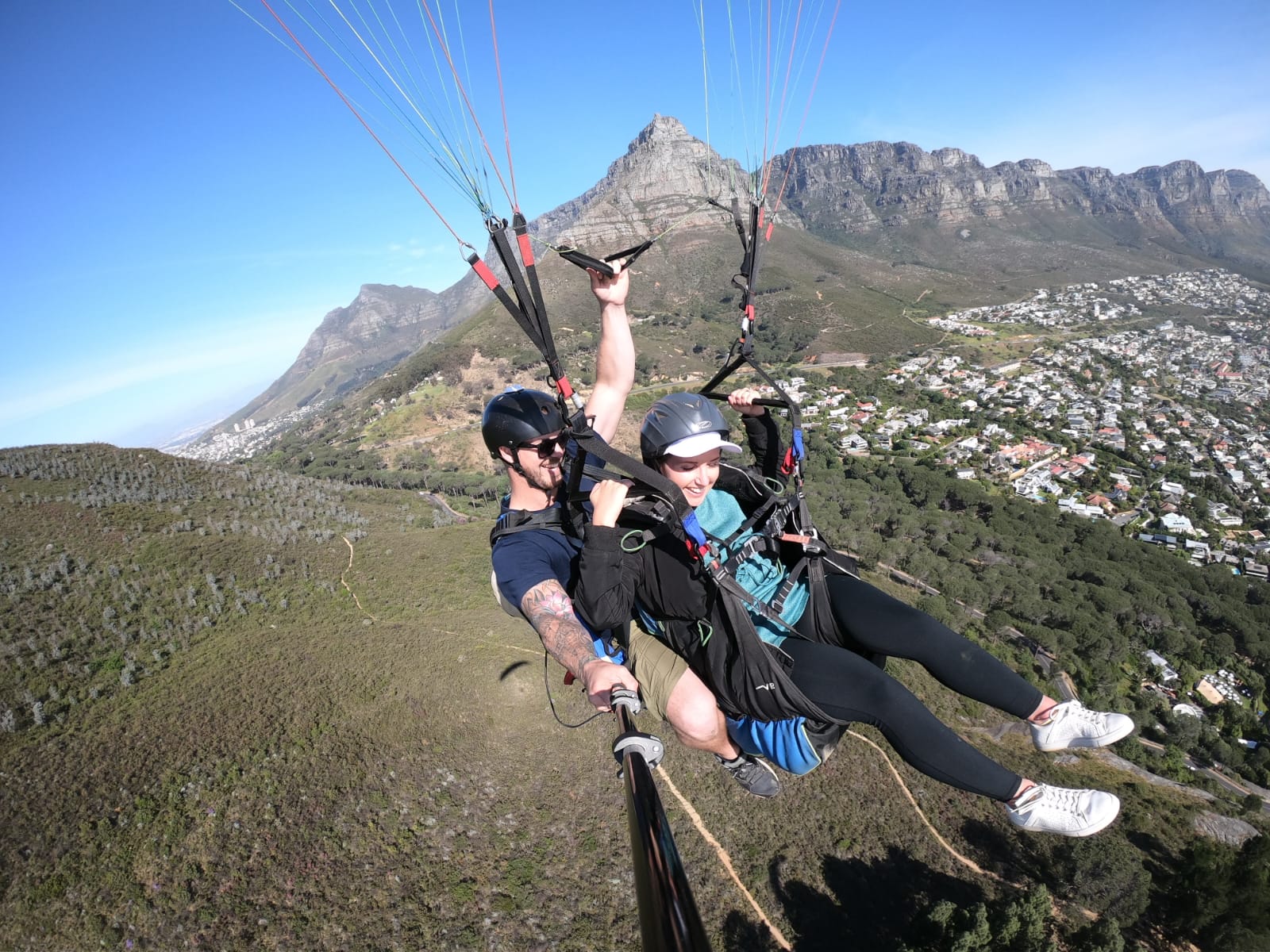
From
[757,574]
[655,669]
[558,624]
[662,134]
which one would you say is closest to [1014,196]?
[662,134]

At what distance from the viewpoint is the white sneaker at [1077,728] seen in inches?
125

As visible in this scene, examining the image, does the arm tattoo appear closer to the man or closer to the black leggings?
Result: the man

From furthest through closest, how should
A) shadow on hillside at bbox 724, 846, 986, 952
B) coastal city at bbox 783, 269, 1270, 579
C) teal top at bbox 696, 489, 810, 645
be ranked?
coastal city at bbox 783, 269, 1270, 579
shadow on hillside at bbox 724, 846, 986, 952
teal top at bbox 696, 489, 810, 645

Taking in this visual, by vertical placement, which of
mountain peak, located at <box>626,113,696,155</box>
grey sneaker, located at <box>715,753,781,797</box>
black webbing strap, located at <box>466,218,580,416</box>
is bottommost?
grey sneaker, located at <box>715,753,781,797</box>

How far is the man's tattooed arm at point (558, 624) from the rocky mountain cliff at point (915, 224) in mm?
81850

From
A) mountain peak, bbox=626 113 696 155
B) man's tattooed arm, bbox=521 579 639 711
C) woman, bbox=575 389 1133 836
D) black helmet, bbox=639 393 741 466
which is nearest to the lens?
man's tattooed arm, bbox=521 579 639 711

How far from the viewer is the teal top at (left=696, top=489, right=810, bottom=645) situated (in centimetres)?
335

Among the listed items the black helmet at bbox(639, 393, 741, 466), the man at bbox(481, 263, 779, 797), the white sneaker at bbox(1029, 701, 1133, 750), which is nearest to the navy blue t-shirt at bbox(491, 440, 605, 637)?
the man at bbox(481, 263, 779, 797)

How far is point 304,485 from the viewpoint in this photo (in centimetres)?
3431

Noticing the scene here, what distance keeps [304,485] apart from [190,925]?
1169 inches

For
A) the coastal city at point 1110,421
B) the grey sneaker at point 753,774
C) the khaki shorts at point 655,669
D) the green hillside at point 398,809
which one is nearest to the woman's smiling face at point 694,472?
the khaki shorts at point 655,669

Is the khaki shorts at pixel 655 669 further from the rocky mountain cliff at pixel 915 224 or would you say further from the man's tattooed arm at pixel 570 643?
the rocky mountain cliff at pixel 915 224

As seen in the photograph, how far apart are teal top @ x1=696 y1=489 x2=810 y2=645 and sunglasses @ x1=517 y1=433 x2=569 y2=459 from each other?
106 cm

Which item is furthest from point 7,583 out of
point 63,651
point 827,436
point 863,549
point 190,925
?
point 827,436
